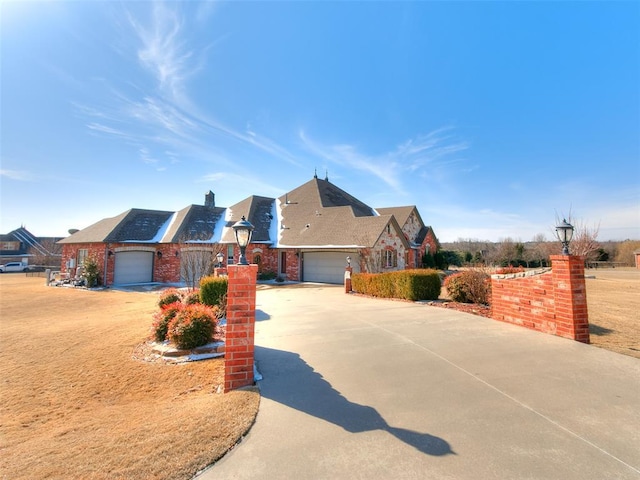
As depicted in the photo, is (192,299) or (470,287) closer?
(192,299)

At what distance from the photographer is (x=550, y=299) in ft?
20.0

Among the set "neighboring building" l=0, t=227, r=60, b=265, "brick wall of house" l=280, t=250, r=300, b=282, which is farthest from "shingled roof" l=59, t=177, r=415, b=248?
"neighboring building" l=0, t=227, r=60, b=265

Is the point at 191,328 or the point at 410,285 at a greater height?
the point at 410,285

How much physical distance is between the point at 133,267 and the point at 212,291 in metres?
15.5

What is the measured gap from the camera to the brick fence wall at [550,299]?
5.60m

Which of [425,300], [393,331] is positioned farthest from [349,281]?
[393,331]

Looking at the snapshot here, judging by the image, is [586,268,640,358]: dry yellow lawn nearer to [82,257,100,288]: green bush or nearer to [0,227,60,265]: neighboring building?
[82,257,100,288]: green bush

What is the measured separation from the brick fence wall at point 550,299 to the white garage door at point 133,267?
22.1m

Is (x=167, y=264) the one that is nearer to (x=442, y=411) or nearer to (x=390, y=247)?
(x=390, y=247)

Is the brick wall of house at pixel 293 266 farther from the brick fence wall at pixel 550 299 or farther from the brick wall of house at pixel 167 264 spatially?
the brick fence wall at pixel 550 299

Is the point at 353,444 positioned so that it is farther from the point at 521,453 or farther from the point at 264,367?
the point at 264,367

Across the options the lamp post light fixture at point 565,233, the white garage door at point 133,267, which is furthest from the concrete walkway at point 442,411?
the white garage door at point 133,267

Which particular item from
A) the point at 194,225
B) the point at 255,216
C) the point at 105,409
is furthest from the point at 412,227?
the point at 105,409

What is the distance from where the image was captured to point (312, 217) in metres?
23.6
